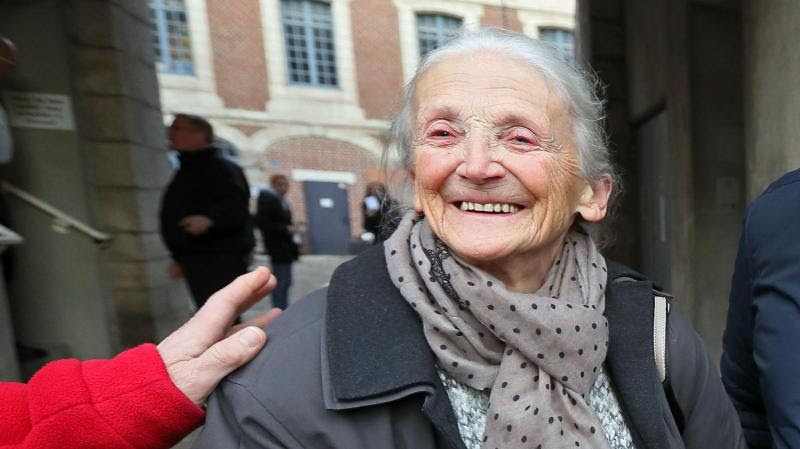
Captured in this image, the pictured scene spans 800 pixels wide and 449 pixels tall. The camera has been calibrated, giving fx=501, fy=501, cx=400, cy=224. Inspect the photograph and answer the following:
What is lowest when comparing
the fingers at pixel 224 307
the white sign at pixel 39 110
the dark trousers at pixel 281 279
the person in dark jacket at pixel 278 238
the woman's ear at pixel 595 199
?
the dark trousers at pixel 281 279

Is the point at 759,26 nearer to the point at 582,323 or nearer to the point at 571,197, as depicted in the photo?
the point at 571,197

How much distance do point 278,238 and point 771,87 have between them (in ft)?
14.1

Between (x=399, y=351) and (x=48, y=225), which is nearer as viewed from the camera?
(x=399, y=351)

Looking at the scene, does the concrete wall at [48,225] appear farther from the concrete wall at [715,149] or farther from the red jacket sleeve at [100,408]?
the concrete wall at [715,149]

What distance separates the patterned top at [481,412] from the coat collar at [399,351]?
3cm

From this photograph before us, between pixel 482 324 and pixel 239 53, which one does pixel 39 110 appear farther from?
pixel 239 53

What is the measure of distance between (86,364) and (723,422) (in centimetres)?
138

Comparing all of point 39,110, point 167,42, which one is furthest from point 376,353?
point 167,42

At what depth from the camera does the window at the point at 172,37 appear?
48.0 ft

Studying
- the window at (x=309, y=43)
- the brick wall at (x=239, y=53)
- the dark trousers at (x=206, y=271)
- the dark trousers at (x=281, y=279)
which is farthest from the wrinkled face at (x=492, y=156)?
the window at (x=309, y=43)

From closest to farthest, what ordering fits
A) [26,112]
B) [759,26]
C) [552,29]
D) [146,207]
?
Answer: [759,26], [26,112], [146,207], [552,29]

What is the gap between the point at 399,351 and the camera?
932 mm

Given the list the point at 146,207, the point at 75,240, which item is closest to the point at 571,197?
the point at 75,240

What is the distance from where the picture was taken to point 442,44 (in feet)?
3.65
